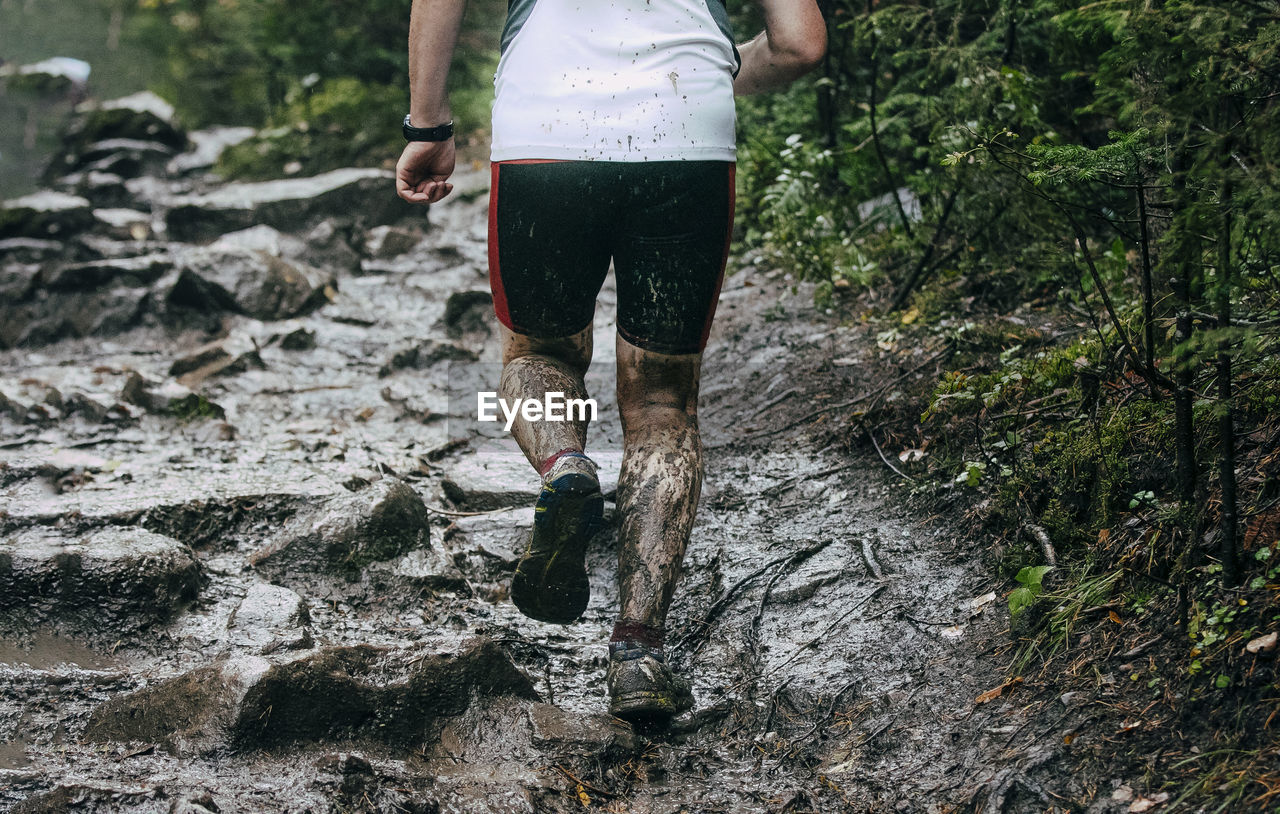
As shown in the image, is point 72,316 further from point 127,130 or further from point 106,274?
point 127,130

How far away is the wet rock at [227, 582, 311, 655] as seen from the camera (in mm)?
2814

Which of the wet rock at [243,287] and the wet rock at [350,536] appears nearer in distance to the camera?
the wet rock at [350,536]

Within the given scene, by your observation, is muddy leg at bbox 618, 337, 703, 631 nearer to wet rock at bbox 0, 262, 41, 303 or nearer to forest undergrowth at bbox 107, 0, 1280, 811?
forest undergrowth at bbox 107, 0, 1280, 811

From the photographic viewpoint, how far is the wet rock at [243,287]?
704 cm

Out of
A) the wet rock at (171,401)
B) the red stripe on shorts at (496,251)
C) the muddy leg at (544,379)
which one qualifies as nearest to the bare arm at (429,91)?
the red stripe on shorts at (496,251)

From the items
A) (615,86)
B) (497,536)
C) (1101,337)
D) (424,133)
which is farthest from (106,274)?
(1101,337)

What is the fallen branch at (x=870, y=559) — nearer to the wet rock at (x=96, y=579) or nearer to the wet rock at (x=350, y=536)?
the wet rock at (x=350, y=536)

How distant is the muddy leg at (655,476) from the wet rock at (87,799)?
1.14 meters

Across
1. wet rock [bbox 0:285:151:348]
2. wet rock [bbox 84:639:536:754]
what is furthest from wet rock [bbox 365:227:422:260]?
wet rock [bbox 84:639:536:754]

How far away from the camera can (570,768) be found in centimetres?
230

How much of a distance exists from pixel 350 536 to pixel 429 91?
163 centimetres

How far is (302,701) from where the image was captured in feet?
7.64

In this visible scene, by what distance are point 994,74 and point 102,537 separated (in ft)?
13.2

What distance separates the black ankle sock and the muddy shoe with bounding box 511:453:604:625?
12cm
